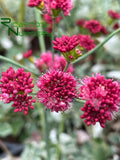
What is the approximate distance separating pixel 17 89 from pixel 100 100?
0.15 m

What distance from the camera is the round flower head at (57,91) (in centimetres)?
40

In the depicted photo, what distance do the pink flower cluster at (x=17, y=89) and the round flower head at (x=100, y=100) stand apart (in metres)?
0.10

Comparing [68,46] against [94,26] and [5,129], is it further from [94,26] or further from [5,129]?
[5,129]

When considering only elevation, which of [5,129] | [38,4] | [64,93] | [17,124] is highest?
[38,4]

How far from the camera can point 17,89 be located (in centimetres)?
41

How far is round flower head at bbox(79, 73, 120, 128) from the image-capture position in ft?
1.22

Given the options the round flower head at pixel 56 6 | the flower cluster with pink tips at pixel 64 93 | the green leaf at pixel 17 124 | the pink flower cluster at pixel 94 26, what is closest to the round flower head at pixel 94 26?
the pink flower cluster at pixel 94 26

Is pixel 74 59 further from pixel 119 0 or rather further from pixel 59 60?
pixel 119 0

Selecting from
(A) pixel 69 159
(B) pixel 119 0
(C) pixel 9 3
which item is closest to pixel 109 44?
(B) pixel 119 0

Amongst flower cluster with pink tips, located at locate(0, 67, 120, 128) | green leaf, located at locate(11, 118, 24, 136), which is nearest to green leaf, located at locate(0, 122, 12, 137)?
green leaf, located at locate(11, 118, 24, 136)

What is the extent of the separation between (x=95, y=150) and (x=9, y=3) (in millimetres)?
1183

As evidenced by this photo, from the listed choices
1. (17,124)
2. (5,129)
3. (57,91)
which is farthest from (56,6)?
(17,124)

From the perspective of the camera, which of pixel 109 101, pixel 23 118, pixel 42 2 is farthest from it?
pixel 23 118

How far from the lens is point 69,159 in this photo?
0.90 metres
